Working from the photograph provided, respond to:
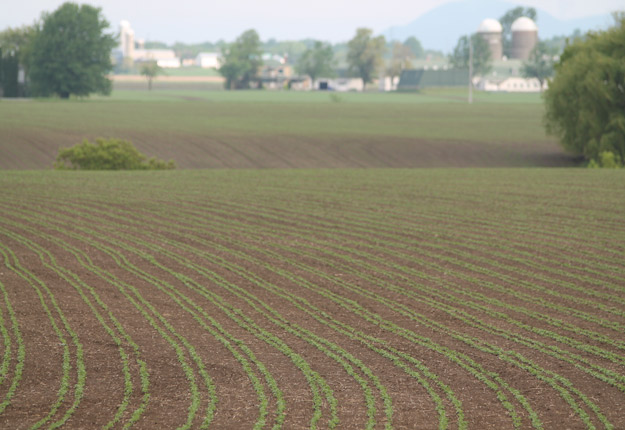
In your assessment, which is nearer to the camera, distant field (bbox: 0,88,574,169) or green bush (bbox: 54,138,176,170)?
green bush (bbox: 54,138,176,170)

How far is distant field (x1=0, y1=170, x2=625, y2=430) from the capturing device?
1155 centimetres

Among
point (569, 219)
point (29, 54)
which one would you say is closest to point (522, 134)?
point (569, 219)

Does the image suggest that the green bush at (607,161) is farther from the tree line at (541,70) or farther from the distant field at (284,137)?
the distant field at (284,137)

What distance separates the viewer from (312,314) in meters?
16.5

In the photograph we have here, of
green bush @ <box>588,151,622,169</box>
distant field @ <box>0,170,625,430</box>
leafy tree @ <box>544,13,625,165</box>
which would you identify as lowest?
green bush @ <box>588,151,622,169</box>

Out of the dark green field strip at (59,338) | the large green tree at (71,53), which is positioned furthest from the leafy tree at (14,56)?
the dark green field strip at (59,338)

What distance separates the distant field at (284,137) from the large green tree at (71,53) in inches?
951

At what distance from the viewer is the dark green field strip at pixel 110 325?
11352mm

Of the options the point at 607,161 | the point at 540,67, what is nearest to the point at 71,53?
the point at 607,161

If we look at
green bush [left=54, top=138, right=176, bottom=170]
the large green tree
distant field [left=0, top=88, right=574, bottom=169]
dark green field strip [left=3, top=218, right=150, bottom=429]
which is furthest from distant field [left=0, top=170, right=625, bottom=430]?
the large green tree

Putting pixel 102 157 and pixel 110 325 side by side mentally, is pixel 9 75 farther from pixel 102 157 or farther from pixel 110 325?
pixel 110 325

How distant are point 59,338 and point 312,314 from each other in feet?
14.6

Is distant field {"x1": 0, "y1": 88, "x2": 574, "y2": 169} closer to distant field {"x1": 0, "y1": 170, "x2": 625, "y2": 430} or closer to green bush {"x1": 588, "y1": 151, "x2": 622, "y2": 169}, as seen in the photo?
green bush {"x1": 588, "y1": 151, "x2": 622, "y2": 169}

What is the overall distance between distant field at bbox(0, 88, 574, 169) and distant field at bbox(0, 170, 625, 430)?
27.5 meters
